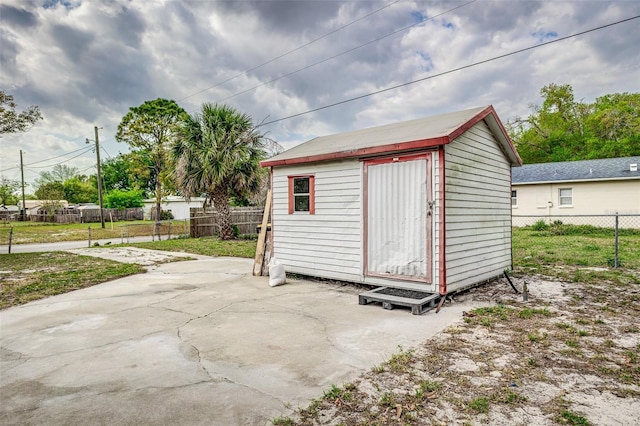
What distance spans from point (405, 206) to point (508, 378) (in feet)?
10.5

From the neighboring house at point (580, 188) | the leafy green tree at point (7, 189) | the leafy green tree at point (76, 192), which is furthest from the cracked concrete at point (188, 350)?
the leafy green tree at point (76, 192)

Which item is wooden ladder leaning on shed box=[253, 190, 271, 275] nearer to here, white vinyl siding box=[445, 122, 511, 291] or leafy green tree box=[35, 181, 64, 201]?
white vinyl siding box=[445, 122, 511, 291]

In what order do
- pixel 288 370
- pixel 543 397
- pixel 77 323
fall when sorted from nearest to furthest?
pixel 543 397 → pixel 288 370 → pixel 77 323

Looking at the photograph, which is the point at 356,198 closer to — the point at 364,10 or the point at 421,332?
the point at 421,332

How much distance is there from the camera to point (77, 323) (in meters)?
4.66

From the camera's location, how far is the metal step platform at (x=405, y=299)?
495 cm

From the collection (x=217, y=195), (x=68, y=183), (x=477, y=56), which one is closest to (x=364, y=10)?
(x=477, y=56)

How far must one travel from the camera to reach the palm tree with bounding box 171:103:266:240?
14711 mm

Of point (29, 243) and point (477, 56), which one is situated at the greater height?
point (477, 56)

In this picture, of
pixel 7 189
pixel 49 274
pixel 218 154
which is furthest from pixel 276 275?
pixel 7 189

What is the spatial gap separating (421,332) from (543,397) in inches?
64.6

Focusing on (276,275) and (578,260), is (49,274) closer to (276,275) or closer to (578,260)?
(276,275)

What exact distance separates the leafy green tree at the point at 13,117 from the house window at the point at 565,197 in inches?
977

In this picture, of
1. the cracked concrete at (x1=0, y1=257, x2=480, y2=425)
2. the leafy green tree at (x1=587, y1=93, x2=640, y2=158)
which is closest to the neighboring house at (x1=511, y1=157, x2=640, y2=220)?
the leafy green tree at (x1=587, y1=93, x2=640, y2=158)
